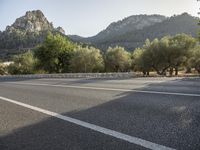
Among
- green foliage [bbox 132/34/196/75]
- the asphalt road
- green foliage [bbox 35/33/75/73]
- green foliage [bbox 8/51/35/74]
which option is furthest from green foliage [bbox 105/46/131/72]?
the asphalt road

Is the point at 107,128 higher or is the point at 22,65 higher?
the point at 22,65

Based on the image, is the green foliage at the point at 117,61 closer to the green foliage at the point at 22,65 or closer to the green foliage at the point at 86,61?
the green foliage at the point at 86,61

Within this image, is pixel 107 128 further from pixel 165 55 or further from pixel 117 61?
pixel 117 61

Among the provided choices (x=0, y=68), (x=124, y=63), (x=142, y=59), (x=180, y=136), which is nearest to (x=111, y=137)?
(x=180, y=136)

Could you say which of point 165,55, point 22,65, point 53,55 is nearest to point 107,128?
point 165,55

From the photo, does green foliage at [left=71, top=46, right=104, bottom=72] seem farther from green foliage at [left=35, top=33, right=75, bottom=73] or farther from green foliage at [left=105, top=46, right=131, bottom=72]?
green foliage at [left=105, top=46, right=131, bottom=72]

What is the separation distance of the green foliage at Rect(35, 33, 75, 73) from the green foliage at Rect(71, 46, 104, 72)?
263cm

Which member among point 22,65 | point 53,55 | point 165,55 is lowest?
point 22,65

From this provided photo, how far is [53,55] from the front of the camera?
69.8 meters

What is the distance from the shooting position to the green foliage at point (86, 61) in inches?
2795

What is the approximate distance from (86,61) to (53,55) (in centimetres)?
801

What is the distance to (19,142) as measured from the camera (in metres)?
4.81

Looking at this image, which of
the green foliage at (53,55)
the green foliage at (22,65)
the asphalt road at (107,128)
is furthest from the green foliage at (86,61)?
the asphalt road at (107,128)

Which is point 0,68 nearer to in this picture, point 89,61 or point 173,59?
point 89,61
